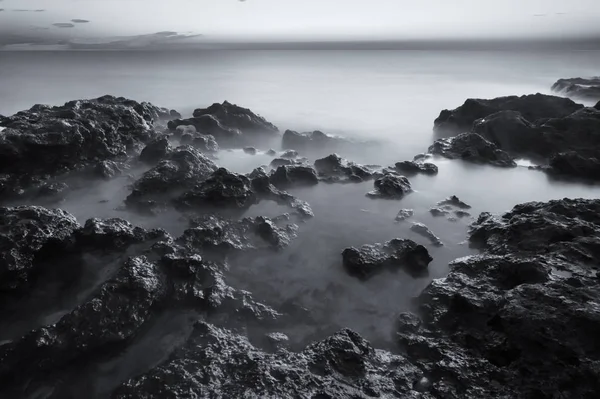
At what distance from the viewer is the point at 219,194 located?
6.62m

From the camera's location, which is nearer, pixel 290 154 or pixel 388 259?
pixel 388 259

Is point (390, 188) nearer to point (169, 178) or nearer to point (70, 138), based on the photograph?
point (169, 178)

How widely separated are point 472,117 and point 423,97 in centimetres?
1413

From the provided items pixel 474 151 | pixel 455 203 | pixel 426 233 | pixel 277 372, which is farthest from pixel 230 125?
pixel 277 372

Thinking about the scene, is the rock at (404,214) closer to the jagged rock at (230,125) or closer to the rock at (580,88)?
the jagged rock at (230,125)

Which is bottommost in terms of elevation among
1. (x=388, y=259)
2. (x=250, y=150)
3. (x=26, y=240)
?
(x=250, y=150)

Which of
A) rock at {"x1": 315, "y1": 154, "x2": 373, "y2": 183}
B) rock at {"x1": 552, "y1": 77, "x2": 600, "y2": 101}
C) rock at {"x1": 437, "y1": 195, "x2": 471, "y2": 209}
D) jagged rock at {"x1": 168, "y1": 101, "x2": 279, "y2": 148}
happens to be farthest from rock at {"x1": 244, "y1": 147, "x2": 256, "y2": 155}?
rock at {"x1": 552, "y1": 77, "x2": 600, "y2": 101}

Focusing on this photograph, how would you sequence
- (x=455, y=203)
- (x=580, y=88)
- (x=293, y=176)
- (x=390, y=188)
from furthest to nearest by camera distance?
(x=580, y=88) → (x=293, y=176) → (x=390, y=188) → (x=455, y=203)

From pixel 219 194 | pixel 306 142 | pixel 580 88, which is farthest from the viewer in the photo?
pixel 580 88

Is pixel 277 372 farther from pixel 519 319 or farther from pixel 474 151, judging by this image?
pixel 474 151

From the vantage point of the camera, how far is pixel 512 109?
1202 cm

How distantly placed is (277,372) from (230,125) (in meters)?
9.58

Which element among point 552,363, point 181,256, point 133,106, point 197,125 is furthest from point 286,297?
point 133,106

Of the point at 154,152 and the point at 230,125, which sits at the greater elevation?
the point at 154,152
